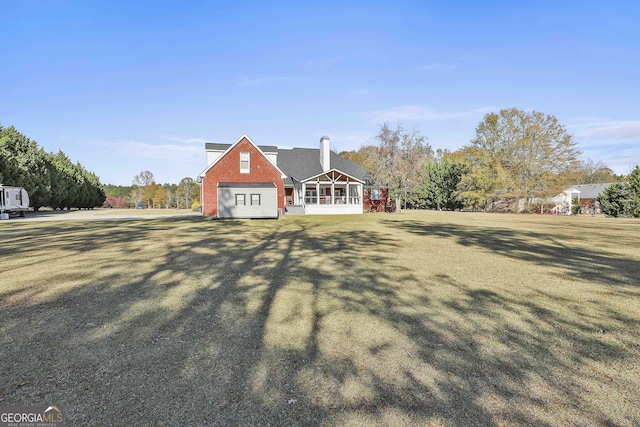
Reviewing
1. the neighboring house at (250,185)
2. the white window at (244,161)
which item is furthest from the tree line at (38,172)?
the white window at (244,161)

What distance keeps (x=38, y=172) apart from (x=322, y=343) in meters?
44.0

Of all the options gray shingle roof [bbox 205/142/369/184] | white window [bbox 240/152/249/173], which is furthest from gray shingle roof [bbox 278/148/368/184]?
white window [bbox 240/152/249/173]

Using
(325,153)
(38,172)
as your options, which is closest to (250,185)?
(325,153)

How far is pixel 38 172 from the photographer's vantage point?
34156 mm

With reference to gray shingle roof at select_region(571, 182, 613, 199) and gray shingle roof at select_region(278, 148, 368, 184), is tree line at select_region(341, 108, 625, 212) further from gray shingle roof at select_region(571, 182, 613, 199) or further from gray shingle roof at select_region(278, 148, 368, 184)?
gray shingle roof at select_region(571, 182, 613, 199)

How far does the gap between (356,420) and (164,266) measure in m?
6.82

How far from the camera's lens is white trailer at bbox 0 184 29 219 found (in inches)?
968

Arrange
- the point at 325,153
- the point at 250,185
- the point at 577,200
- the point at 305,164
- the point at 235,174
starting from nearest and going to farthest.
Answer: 1. the point at 250,185
2. the point at 235,174
3. the point at 325,153
4. the point at 305,164
5. the point at 577,200

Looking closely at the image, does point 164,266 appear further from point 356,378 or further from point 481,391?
point 481,391

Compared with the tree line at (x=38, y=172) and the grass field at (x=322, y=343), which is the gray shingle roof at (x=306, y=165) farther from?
the grass field at (x=322, y=343)

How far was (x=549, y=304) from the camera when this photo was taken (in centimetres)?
537

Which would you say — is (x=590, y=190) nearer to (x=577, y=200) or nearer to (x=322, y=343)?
(x=577, y=200)

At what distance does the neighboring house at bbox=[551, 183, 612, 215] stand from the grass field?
43.0 metres

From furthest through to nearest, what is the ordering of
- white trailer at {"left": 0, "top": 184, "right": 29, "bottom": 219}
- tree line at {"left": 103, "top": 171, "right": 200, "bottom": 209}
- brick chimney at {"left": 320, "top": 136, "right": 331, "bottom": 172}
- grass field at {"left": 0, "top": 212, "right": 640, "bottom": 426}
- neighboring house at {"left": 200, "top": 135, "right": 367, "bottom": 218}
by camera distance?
tree line at {"left": 103, "top": 171, "right": 200, "bottom": 209}
brick chimney at {"left": 320, "top": 136, "right": 331, "bottom": 172}
neighboring house at {"left": 200, "top": 135, "right": 367, "bottom": 218}
white trailer at {"left": 0, "top": 184, "right": 29, "bottom": 219}
grass field at {"left": 0, "top": 212, "right": 640, "bottom": 426}
